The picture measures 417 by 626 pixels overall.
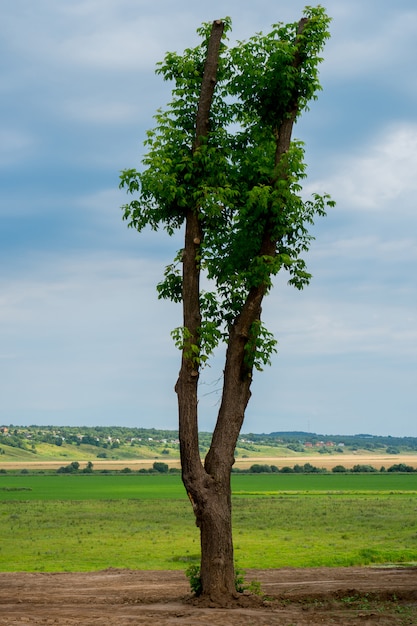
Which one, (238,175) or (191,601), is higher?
(238,175)

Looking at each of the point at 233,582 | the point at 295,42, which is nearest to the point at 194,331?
the point at 233,582

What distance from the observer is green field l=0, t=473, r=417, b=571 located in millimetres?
38438

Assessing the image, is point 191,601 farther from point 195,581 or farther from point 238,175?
point 238,175

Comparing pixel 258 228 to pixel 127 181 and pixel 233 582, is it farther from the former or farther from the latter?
pixel 233 582

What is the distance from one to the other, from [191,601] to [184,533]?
3179 cm

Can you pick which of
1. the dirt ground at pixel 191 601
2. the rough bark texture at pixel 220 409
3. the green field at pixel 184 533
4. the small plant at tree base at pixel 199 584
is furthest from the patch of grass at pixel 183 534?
the rough bark texture at pixel 220 409

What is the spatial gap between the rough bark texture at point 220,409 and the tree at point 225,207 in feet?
0.09

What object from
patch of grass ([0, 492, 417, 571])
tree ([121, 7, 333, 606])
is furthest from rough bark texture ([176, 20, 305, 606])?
patch of grass ([0, 492, 417, 571])

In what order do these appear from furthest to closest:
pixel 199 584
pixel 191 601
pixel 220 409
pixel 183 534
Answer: pixel 183 534 → pixel 220 409 → pixel 199 584 → pixel 191 601

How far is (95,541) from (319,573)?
21.7 metres

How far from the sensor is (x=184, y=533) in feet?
174

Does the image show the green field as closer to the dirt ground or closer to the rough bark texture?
the dirt ground


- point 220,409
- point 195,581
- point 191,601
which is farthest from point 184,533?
point 220,409

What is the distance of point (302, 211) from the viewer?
77.3 feet
